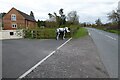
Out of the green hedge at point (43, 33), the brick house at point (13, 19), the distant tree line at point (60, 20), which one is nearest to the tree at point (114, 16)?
the distant tree line at point (60, 20)

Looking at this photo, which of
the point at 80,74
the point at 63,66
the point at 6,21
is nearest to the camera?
the point at 80,74

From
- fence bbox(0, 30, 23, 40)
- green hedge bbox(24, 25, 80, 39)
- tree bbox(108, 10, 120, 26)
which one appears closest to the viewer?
green hedge bbox(24, 25, 80, 39)

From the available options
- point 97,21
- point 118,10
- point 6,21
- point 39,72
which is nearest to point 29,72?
point 39,72

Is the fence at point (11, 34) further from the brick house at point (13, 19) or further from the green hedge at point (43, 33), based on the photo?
the brick house at point (13, 19)

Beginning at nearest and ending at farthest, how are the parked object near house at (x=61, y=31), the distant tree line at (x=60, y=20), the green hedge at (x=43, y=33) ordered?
1. the parked object near house at (x=61, y=31)
2. the green hedge at (x=43, y=33)
3. the distant tree line at (x=60, y=20)

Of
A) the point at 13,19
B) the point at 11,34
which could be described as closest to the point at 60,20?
the point at 13,19

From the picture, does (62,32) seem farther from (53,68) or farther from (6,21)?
(6,21)

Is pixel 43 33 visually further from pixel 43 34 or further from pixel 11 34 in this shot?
pixel 11 34

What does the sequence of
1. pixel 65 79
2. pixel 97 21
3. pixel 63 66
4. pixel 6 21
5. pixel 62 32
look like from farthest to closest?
1. pixel 97 21
2. pixel 6 21
3. pixel 62 32
4. pixel 63 66
5. pixel 65 79

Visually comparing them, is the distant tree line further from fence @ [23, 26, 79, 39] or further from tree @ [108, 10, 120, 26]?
fence @ [23, 26, 79, 39]

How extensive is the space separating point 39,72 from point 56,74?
28.2 inches

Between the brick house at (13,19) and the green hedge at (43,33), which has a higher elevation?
the brick house at (13,19)

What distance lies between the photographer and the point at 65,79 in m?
6.02

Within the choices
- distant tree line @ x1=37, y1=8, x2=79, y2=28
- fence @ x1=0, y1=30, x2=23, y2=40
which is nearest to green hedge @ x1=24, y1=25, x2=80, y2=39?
fence @ x1=0, y1=30, x2=23, y2=40
